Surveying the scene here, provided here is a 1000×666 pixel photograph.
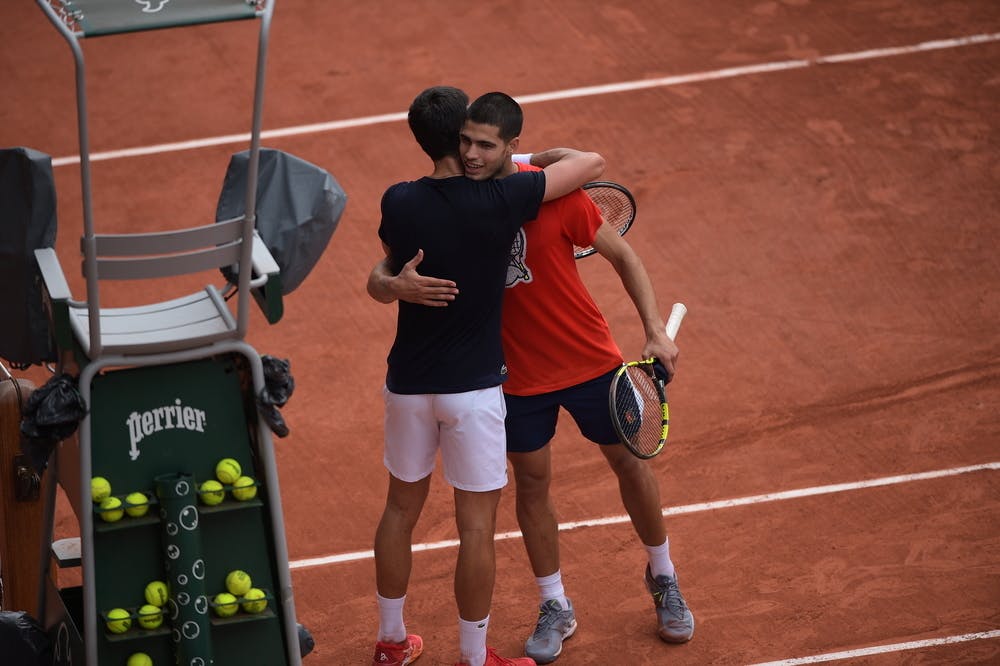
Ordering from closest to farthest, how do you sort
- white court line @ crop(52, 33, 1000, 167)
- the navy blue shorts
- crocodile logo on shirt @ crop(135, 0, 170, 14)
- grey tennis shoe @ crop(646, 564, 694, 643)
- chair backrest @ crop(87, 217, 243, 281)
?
crocodile logo on shirt @ crop(135, 0, 170, 14) < chair backrest @ crop(87, 217, 243, 281) < the navy blue shorts < grey tennis shoe @ crop(646, 564, 694, 643) < white court line @ crop(52, 33, 1000, 167)

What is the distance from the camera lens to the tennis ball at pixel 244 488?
4648 mm

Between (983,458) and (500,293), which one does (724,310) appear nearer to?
(983,458)

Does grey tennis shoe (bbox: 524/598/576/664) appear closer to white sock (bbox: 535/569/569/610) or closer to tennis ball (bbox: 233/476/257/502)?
white sock (bbox: 535/569/569/610)

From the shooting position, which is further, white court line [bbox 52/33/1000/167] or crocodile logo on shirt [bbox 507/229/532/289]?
white court line [bbox 52/33/1000/167]

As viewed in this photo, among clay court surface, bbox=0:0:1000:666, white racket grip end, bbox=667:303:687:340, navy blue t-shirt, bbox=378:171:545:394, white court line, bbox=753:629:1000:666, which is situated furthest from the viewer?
clay court surface, bbox=0:0:1000:666

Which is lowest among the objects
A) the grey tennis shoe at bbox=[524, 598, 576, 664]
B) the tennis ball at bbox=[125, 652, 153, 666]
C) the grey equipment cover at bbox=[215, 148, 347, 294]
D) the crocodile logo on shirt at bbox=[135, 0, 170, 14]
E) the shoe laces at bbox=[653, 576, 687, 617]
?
the grey tennis shoe at bbox=[524, 598, 576, 664]

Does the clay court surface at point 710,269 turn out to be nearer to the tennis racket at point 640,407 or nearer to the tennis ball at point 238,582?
the tennis racket at point 640,407

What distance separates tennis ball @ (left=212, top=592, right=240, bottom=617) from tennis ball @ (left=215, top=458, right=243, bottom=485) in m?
0.39

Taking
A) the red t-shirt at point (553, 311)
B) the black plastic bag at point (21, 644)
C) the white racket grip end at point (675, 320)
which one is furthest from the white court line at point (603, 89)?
the black plastic bag at point (21, 644)

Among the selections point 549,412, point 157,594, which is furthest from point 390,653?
point 157,594

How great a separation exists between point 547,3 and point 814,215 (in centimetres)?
389

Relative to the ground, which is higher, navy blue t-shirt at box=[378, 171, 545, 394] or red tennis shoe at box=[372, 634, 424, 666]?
navy blue t-shirt at box=[378, 171, 545, 394]

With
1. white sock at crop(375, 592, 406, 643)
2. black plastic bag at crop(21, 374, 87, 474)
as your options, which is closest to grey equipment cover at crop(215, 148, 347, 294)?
black plastic bag at crop(21, 374, 87, 474)

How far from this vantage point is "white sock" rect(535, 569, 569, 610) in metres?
5.76
